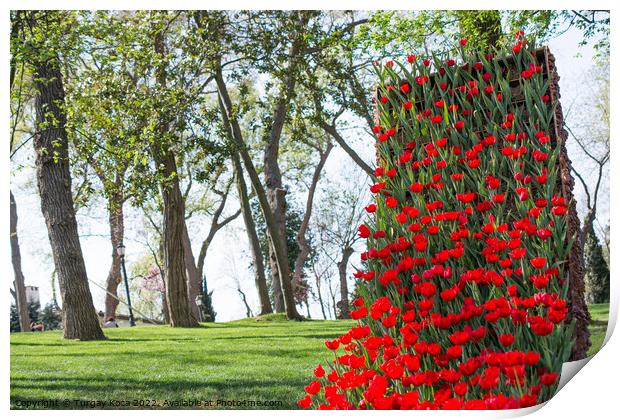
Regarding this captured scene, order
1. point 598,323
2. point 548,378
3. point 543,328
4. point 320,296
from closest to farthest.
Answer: point 548,378
point 543,328
point 598,323
point 320,296

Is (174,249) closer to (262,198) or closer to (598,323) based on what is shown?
(262,198)

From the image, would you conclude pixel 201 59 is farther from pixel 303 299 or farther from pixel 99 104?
pixel 303 299

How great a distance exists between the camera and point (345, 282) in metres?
5.17

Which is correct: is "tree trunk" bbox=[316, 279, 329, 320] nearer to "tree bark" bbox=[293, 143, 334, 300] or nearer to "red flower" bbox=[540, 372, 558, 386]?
"tree bark" bbox=[293, 143, 334, 300]

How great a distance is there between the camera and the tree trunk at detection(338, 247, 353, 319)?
5.20 m

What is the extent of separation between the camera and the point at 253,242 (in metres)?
5.66

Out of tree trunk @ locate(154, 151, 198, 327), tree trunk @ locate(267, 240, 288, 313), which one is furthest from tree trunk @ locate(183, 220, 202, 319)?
tree trunk @ locate(267, 240, 288, 313)

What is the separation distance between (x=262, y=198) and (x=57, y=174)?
67.0 inches

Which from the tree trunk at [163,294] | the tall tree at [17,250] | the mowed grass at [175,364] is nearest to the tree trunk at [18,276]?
the tall tree at [17,250]

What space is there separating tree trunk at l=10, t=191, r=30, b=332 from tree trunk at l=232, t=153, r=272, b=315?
5.88ft

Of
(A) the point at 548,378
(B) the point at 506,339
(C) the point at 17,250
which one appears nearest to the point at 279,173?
(C) the point at 17,250

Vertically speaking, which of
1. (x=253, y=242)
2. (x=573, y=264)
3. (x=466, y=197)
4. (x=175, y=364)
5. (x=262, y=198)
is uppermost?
(x=262, y=198)
